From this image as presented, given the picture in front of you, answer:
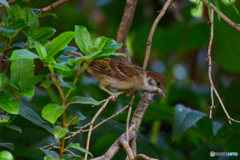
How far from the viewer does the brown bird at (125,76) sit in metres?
2.88

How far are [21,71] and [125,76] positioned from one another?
171cm

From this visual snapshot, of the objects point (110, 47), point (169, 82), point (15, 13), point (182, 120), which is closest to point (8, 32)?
point (15, 13)

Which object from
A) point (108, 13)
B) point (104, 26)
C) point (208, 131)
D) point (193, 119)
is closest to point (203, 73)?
point (104, 26)

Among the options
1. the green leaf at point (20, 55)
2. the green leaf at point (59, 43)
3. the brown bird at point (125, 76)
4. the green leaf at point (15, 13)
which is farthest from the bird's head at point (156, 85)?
the green leaf at point (20, 55)

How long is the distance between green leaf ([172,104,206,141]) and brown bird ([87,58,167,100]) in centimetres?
34

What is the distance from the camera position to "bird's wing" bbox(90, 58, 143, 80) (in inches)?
117

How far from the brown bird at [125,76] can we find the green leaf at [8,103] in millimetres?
1697

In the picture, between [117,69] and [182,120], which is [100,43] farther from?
[117,69]

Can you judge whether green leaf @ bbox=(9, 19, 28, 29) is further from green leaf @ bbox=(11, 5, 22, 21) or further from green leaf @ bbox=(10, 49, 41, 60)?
green leaf @ bbox=(10, 49, 41, 60)

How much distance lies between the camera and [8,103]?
123cm

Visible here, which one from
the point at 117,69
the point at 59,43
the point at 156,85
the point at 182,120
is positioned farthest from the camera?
the point at 117,69

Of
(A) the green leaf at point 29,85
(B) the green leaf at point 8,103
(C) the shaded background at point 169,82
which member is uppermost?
(A) the green leaf at point 29,85

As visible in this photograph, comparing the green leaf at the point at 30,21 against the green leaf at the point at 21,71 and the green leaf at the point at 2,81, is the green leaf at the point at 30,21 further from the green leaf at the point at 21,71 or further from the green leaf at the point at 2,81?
the green leaf at the point at 2,81

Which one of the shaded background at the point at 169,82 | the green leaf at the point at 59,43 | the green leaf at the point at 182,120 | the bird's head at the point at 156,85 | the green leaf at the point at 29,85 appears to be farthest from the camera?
the shaded background at the point at 169,82
